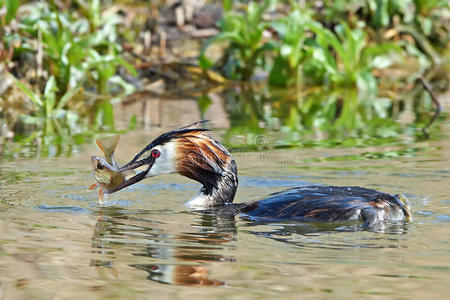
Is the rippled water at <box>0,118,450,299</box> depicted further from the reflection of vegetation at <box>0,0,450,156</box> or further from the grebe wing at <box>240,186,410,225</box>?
the reflection of vegetation at <box>0,0,450,156</box>

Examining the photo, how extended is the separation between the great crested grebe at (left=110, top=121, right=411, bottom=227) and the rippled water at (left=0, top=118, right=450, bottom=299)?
170 mm

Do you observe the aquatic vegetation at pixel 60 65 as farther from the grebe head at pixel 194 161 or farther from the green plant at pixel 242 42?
the grebe head at pixel 194 161

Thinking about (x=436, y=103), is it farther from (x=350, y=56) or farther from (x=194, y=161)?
(x=194, y=161)

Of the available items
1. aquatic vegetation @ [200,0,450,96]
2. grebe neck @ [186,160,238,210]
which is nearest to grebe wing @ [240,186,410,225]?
Result: grebe neck @ [186,160,238,210]

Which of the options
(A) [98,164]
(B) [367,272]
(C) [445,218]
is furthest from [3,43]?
(B) [367,272]

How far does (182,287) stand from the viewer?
4.07 m

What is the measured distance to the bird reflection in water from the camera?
4.32 metres

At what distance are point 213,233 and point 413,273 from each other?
4.95 ft

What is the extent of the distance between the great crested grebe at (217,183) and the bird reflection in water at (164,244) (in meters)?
0.28

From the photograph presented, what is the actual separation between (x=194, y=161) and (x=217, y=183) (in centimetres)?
26

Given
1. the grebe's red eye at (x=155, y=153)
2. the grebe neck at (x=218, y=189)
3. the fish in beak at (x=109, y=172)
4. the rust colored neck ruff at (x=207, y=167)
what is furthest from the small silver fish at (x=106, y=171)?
the grebe neck at (x=218, y=189)

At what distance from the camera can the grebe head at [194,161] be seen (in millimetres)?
6219

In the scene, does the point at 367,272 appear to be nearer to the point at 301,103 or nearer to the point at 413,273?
the point at 413,273

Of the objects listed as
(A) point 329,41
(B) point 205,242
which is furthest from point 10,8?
(B) point 205,242
